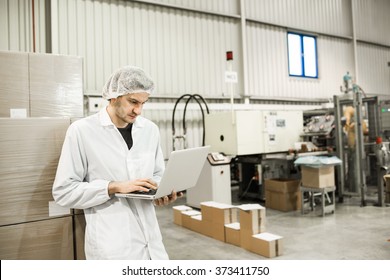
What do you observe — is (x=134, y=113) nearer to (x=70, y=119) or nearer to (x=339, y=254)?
(x=70, y=119)

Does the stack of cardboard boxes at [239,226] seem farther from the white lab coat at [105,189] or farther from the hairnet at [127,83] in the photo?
the hairnet at [127,83]

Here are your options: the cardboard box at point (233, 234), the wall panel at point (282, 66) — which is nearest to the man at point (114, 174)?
the cardboard box at point (233, 234)

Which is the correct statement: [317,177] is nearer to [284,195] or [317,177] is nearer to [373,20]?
[284,195]

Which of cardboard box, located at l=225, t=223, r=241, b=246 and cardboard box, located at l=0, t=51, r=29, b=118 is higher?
cardboard box, located at l=0, t=51, r=29, b=118

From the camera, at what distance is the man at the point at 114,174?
1.15 m

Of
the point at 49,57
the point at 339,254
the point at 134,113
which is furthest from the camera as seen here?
the point at 339,254

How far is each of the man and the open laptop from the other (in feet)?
0.12

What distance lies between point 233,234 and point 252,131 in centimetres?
156

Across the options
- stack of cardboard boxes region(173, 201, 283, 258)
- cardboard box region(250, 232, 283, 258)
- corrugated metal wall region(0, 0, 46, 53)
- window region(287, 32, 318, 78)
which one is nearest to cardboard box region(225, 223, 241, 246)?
stack of cardboard boxes region(173, 201, 283, 258)

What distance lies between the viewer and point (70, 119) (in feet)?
4.63

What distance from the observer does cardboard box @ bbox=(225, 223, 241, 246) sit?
2.69 metres

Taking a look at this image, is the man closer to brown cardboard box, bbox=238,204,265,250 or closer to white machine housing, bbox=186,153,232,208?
brown cardboard box, bbox=238,204,265,250
